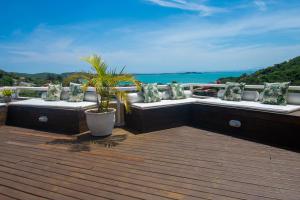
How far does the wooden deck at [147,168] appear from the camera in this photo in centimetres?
211

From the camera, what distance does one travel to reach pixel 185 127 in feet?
15.7

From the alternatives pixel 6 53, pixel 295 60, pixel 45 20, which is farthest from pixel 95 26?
pixel 295 60

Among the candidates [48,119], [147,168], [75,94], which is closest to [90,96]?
[75,94]

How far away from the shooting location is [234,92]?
476 cm

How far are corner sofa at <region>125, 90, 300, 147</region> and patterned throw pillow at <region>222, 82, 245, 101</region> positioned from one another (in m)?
0.13

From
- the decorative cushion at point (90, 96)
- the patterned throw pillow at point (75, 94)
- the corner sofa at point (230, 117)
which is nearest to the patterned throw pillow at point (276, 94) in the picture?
the corner sofa at point (230, 117)

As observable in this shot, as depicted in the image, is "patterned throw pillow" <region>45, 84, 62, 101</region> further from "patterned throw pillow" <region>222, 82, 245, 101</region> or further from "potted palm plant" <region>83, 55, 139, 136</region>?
"patterned throw pillow" <region>222, 82, 245, 101</region>

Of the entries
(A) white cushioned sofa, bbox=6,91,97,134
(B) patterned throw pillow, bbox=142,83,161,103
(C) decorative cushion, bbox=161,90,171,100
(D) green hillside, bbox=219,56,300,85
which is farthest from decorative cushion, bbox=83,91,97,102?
(D) green hillside, bbox=219,56,300,85

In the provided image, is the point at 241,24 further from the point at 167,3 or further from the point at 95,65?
the point at 95,65

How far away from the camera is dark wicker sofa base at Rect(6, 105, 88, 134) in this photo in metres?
4.45

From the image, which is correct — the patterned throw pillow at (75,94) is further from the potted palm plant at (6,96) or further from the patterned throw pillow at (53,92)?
the potted palm plant at (6,96)

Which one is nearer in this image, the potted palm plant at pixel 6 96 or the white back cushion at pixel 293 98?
the white back cushion at pixel 293 98

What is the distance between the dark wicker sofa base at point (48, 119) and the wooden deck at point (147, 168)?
0.42 metres

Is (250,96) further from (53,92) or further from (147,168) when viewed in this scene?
(53,92)
